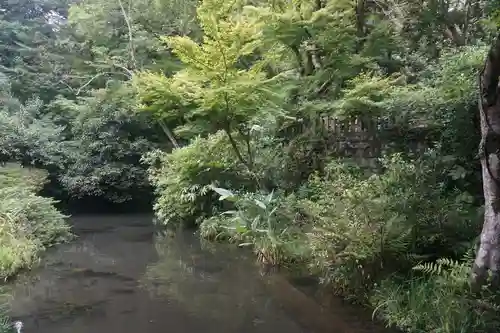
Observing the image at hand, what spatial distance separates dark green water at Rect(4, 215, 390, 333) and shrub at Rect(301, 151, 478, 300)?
1.77ft

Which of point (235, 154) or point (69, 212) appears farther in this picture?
point (69, 212)

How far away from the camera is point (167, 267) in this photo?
30.8 feet

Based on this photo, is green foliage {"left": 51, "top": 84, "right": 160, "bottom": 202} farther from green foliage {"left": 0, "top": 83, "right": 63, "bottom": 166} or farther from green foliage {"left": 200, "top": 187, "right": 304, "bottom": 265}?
green foliage {"left": 200, "top": 187, "right": 304, "bottom": 265}

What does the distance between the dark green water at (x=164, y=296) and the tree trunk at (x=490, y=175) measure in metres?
1.43

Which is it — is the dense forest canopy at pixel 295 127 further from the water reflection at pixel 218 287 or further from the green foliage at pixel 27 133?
the water reflection at pixel 218 287

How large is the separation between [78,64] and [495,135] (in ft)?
59.4

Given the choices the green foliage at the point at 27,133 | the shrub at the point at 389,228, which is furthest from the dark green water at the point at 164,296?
the green foliage at the point at 27,133

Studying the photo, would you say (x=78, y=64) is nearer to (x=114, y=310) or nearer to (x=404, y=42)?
(x=404, y=42)

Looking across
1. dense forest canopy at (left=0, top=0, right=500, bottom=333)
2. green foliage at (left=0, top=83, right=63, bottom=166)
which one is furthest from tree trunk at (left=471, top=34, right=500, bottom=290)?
green foliage at (left=0, top=83, right=63, bottom=166)

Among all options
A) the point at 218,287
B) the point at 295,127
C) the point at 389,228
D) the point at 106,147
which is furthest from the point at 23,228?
the point at 106,147

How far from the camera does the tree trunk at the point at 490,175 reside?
15.2 feet

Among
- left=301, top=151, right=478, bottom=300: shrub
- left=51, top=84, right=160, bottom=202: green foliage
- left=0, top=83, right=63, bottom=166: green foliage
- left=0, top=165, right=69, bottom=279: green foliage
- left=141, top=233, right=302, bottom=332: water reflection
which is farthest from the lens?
left=51, top=84, right=160, bottom=202: green foliage

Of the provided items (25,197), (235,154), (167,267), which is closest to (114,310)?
(167,267)

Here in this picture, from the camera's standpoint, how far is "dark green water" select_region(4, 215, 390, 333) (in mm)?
5910
